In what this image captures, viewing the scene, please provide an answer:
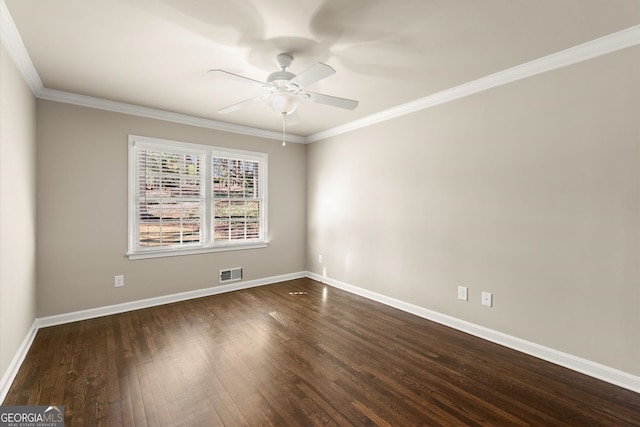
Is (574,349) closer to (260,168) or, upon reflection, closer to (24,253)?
(260,168)

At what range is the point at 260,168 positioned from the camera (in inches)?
192

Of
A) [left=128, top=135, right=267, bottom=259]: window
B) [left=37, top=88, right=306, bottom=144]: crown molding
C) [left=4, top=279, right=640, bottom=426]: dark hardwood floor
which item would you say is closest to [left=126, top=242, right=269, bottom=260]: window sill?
[left=128, top=135, right=267, bottom=259]: window

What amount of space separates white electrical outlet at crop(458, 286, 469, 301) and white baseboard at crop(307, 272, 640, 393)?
0.81ft

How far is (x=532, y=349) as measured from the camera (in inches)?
103

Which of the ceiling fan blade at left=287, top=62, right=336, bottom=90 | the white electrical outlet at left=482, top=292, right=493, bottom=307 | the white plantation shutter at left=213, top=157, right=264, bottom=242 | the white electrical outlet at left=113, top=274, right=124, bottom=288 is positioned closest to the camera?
the ceiling fan blade at left=287, top=62, right=336, bottom=90

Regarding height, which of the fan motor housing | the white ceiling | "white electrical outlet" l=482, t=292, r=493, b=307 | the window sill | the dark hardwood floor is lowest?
the dark hardwood floor

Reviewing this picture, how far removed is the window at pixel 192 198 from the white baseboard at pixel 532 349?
2512mm

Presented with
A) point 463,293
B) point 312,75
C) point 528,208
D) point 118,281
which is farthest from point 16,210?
point 528,208

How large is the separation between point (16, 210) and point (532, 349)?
459 centimetres

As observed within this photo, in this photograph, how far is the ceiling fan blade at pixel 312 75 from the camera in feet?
6.55

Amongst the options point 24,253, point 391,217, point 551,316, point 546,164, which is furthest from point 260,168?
point 551,316

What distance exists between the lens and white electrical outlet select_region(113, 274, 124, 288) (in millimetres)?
3583

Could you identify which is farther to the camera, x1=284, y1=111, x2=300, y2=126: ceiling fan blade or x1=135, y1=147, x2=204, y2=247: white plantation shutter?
x1=135, y1=147, x2=204, y2=247: white plantation shutter

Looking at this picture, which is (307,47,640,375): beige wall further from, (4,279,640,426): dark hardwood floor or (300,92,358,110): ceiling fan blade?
(300,92,358,110): ceiling fan blade
